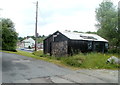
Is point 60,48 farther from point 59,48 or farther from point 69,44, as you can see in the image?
point 69,44

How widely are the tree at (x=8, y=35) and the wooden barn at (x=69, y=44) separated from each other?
12670 millimetres

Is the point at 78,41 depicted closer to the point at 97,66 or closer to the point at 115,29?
the point at 115,29

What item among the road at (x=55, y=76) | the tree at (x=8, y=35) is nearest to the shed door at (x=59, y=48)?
the road at (x=55, y=76)

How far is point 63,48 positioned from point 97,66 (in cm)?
722

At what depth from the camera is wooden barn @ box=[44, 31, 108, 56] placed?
679 inches

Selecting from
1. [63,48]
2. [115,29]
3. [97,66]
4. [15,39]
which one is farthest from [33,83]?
[15,39]

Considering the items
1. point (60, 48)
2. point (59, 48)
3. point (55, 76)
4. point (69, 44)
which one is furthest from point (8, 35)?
point (55, 76)

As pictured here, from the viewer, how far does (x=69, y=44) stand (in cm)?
1711

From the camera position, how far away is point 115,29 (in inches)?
664

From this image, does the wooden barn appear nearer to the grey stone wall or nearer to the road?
the grey stone wall

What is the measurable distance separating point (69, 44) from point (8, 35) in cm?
1856

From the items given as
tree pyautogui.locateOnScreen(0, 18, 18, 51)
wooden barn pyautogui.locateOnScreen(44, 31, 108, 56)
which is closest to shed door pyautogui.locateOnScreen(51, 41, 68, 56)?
wooden barn pyautogui.locateOnScreen(44, 31, 108, 56)

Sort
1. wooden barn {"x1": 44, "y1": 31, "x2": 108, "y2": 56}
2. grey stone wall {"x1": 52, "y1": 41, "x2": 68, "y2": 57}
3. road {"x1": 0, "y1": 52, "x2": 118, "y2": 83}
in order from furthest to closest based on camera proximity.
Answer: grey stone wall {"x1": 52, "y1": 41, "x2": 68, "y2": 57}, wooden barn {"x1": 44, "y1": 31, "x2": 108, "y2": 56}, road {"x1": 0, "y1": 52, "x2": 118, "y2": 83}

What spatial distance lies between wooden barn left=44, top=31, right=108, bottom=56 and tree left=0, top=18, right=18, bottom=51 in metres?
12.7
